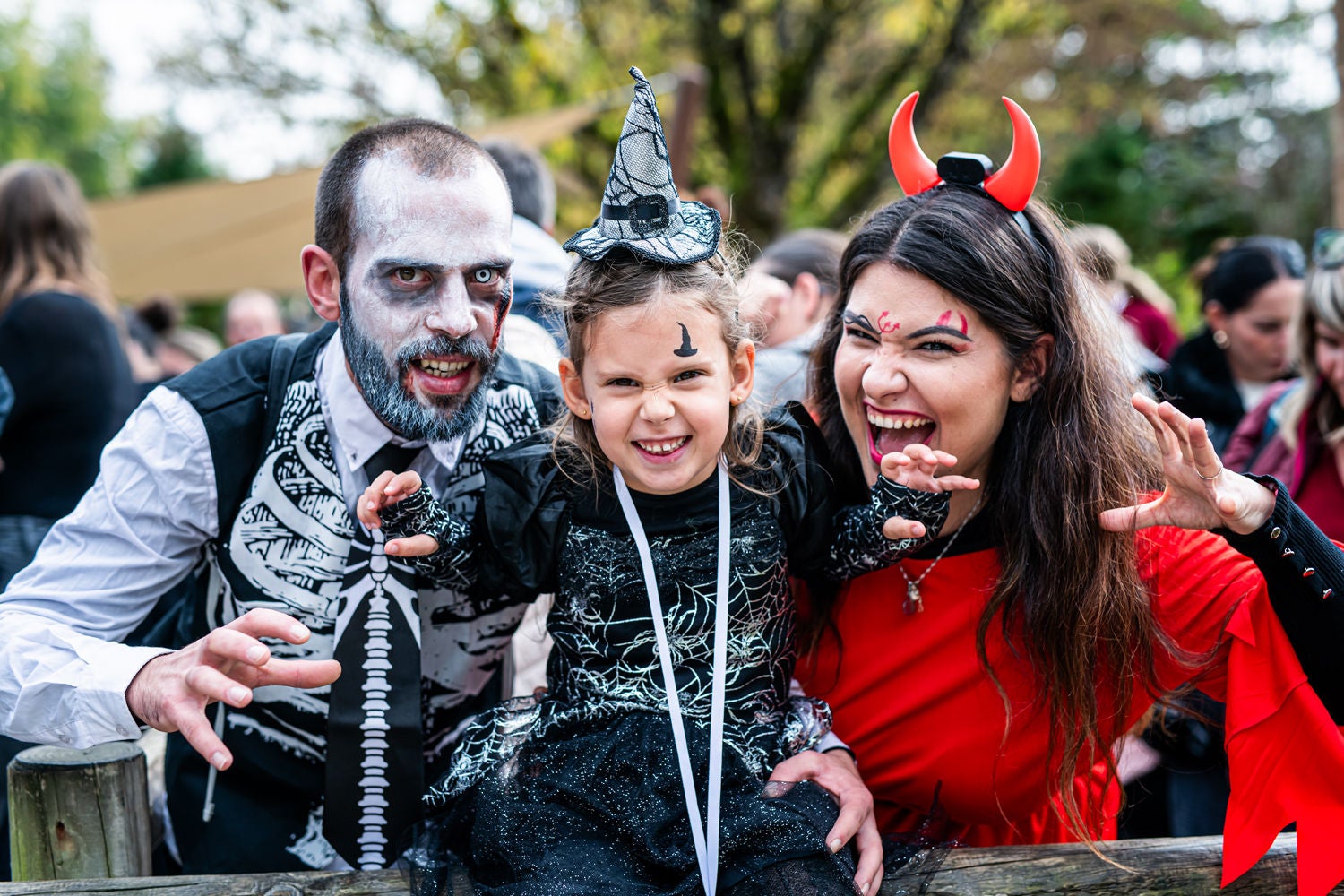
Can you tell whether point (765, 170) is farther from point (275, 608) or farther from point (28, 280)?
point (275, 608)

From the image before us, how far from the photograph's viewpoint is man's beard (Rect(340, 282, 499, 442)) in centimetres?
225

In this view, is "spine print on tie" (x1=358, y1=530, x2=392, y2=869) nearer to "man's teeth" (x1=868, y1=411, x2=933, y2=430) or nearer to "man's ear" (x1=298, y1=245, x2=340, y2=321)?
"man's ear" (x1=298, y1=245, x2=340, y2=321)

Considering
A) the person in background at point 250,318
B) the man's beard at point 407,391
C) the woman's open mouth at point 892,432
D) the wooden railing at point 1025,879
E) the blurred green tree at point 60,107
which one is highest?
the blurred green tree at point 60,107

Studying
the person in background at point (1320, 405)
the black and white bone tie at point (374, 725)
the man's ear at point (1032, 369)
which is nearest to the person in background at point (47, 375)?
the black and white bone tie at point (374, 725)

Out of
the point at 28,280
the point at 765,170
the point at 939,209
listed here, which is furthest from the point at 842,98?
the point at 939,209

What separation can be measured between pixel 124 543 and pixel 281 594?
12.7 inches

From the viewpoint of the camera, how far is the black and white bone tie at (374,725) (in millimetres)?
2191

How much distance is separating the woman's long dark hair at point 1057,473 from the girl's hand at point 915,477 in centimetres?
32

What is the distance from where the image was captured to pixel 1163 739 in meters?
3.33

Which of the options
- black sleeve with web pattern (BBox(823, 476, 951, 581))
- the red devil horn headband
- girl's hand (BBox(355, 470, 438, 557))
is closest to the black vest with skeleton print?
girl's hand (BBox(355, 470, 438, 557))

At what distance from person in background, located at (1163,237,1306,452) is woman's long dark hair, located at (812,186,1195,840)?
9.01ft

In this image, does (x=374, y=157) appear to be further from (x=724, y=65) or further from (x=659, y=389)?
(x=724, y=65)

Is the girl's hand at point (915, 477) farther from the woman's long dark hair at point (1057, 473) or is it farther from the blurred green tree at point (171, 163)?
the blurred green tree at point (171, 163)

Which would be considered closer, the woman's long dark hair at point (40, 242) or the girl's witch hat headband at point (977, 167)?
the girl's witch hat headband at point (977, 167)
